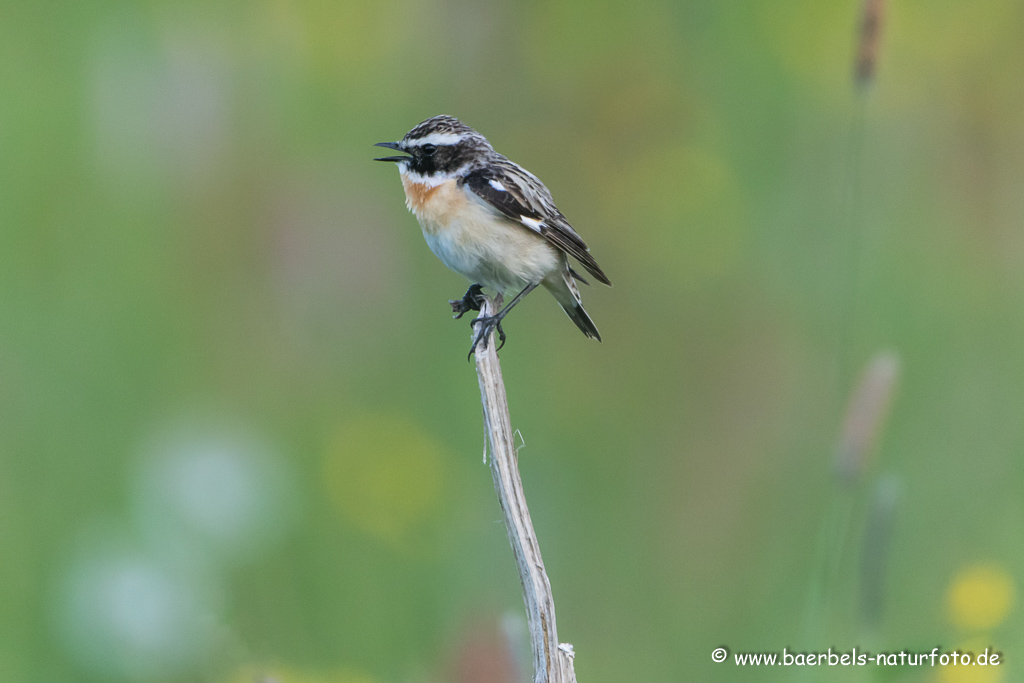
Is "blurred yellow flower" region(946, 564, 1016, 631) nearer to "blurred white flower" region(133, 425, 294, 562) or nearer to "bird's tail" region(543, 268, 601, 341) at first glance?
"bird's tail" region(543, 268, 601, 341)

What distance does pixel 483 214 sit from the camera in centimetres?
438

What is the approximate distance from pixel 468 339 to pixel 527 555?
277 centimetres

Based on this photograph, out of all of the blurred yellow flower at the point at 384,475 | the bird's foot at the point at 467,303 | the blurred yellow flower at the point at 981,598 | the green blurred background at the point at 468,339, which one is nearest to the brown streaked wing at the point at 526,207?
the bird's foot at the point at 467,303

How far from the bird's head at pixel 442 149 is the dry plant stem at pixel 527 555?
1.90 m

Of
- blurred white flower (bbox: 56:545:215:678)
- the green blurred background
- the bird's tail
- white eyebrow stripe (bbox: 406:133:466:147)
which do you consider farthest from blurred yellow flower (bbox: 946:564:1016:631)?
blurred white flower (bbox: 56:545:215:678)

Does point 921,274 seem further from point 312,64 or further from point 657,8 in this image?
point 312,64

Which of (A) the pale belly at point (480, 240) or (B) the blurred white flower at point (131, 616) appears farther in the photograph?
(A) the pale belly at point (480, 240)

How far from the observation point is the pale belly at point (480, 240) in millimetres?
4348

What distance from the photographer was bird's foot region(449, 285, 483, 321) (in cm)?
467

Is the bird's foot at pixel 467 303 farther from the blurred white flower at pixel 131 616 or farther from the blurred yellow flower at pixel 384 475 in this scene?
the blurred white flower at pixel 131 616

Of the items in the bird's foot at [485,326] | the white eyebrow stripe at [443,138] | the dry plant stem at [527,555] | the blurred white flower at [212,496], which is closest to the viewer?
the dry plant stem at [527,555]

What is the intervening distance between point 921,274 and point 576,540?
7.99 ft

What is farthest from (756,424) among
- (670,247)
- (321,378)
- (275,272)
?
(275,272)

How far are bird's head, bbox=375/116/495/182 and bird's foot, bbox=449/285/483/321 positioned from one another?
1.88 feet
